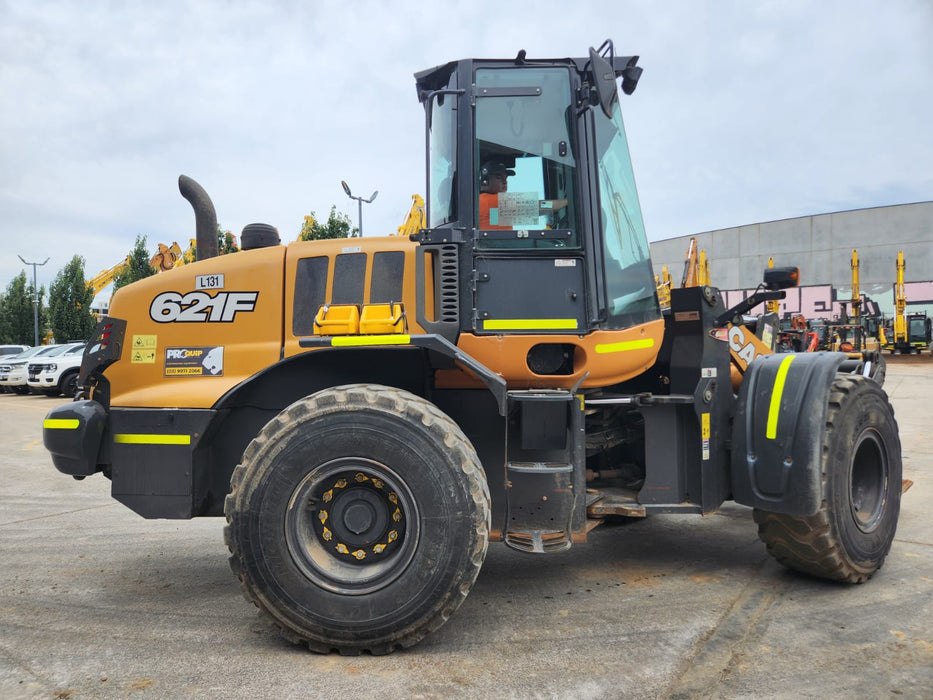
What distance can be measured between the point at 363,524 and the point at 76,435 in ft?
5.84

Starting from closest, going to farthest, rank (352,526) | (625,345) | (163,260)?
(352,526) < (625,345) < (163,260)

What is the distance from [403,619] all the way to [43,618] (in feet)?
7.28

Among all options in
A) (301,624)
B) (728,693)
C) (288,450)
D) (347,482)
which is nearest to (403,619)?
(301,624)

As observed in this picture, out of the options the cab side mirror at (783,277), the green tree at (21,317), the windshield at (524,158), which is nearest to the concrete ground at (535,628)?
the cab side mirror at (783,277)

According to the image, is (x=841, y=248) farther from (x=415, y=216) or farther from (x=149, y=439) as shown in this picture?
(x=149, y=439)

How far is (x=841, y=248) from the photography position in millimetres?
43031

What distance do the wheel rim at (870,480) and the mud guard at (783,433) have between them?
687 mm

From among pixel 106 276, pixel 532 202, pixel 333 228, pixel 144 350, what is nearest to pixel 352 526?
pixel 144 350

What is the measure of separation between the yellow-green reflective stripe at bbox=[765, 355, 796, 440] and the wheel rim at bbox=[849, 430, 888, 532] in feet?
2.54

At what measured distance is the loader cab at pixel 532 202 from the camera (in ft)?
12.6

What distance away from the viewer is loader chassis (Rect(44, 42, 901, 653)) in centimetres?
338

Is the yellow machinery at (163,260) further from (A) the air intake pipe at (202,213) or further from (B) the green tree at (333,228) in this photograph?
(B) the green tree at (333,228)

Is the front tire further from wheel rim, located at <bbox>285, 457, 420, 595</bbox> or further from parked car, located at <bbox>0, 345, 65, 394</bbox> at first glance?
parked car, located at <bbox>0, 345, 65, 394</bbox>

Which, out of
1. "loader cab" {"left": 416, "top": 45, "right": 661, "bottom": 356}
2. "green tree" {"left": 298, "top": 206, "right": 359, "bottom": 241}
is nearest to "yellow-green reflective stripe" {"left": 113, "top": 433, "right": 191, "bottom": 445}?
"loader cab" {"left": 416, "top": 45, "right": 661, "bottom": 356}
